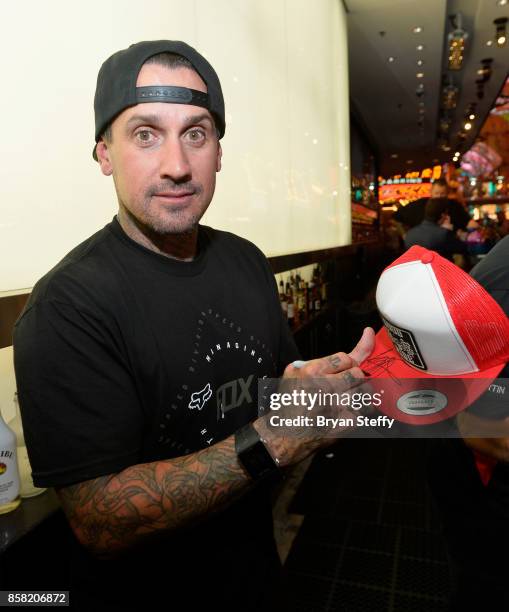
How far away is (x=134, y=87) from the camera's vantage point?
109cm

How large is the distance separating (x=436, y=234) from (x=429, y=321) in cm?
335

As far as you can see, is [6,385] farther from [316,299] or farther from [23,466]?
[316,299]

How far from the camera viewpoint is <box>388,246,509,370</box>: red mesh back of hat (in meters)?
1.08

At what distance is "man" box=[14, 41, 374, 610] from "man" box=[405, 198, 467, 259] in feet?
10.4

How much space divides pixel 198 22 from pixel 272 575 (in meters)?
2.18

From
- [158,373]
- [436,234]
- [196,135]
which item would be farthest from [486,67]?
[158,373]

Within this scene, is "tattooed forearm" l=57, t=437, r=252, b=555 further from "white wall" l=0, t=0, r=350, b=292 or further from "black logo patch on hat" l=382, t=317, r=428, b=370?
"white wall" l=0, t=0, r=350, b=292

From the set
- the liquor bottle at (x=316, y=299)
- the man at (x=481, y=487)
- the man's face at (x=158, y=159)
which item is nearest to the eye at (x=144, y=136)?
the man's face at (x=158, y=159)

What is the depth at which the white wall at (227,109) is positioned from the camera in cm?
130

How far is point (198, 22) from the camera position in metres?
2.21

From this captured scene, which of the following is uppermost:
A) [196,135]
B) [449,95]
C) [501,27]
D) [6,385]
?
[501,27]

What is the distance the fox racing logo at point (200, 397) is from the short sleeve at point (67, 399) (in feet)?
0.57

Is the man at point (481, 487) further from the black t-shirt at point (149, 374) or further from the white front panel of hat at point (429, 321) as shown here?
the black t-shirt at point (149, 374)

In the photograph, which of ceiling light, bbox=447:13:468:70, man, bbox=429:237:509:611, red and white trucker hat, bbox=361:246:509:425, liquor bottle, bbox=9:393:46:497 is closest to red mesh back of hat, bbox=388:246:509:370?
red and white trucker hat, bbox=361:246:509:425
